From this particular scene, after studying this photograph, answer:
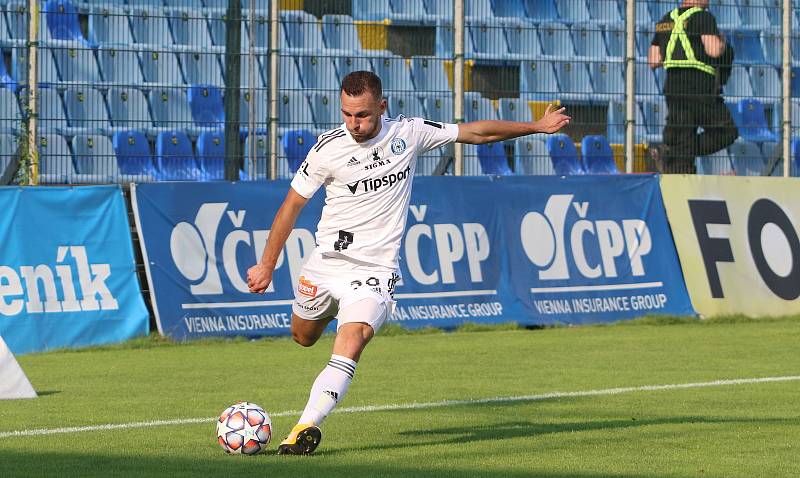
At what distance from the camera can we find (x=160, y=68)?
16.6 m

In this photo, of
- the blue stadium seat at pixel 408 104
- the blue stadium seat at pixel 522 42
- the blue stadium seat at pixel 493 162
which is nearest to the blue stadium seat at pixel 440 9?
the blue stadium seat at pixel 522 42

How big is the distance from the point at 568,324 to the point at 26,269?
249 inches

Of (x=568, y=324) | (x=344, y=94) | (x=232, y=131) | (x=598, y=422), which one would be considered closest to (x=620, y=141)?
(x=568, y=324)

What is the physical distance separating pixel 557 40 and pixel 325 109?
3.63m

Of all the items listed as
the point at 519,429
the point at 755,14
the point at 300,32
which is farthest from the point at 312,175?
the point at 755,14

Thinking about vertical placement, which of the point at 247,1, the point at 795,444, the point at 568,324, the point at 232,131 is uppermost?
the point at 247,1

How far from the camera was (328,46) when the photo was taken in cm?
1750

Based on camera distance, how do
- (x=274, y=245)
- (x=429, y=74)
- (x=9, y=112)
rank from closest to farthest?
1. (x=274, y=245)
2. (x=9, y=112)
3. (x=429, y=74)

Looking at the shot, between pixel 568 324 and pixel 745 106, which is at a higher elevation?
pixel 745 106

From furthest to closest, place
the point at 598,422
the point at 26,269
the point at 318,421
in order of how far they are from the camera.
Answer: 1. the point at 26,269
2. the point at 598,422
3. the point at 318,421

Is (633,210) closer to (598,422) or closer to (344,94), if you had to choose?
(598,422)

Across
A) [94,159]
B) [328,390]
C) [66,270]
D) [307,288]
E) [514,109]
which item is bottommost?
[66,270]

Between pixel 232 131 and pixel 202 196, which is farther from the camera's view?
pixel 232 131

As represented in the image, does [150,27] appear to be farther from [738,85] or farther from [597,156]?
[738,85]
